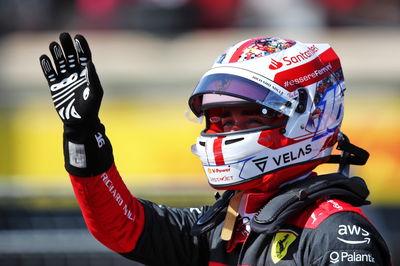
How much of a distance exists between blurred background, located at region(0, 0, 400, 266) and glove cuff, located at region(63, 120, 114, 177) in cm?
308

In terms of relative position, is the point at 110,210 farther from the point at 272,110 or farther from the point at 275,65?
the point at 275,65

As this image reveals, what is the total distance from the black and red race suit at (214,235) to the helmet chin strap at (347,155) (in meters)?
0.31

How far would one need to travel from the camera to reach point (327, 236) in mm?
3059

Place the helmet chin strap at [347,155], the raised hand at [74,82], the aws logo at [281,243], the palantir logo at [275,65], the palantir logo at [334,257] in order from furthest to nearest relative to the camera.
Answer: the helmet chin strap at [347,155] < the palantir logo at [275,65] < the raised hand at [74,82] < the aws logo at [281,243] < the palantir logo at [334,257]

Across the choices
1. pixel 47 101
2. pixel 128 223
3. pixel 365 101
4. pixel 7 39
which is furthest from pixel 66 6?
pixel 128 223

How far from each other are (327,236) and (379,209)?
526 centimetres

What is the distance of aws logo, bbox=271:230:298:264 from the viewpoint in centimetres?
317

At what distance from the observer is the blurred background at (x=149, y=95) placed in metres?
6.96

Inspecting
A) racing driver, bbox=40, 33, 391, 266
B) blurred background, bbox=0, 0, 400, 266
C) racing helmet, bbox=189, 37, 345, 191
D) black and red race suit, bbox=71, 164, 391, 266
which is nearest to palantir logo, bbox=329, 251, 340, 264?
black and red race suit, bbox=71, 164, 391, 266

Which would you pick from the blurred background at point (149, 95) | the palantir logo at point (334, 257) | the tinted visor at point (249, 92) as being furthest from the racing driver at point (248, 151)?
the blurred background at point (149, 95)

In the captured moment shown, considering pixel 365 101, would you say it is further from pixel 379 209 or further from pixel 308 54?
pixel 308 54

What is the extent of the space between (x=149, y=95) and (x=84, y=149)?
18.6 feet

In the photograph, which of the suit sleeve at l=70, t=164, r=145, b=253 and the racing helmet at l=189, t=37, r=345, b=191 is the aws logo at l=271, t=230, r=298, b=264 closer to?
the racing helmet at l=189, t=37, r=345, b=191

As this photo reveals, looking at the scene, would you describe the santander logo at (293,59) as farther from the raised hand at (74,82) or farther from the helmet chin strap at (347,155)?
the raised hand at (74,82)
